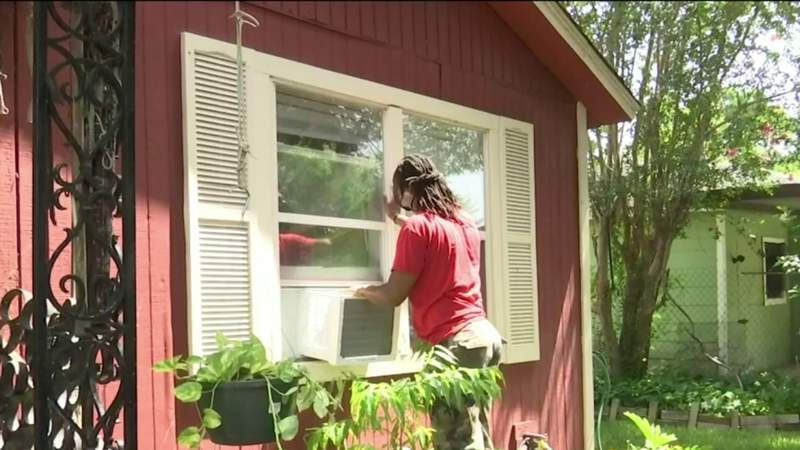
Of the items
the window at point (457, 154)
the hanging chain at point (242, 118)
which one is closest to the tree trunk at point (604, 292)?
the window at point (457, 154)

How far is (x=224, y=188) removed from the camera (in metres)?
2.79

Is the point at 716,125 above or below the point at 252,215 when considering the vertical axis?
above

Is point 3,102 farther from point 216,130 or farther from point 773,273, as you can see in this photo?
point 773,273

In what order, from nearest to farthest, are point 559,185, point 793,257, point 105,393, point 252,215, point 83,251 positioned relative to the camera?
point 83,251 → point 105,393 → point 252,215 → point 559,185 → point 793,257

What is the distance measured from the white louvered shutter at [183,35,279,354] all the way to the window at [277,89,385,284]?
0.15 metres

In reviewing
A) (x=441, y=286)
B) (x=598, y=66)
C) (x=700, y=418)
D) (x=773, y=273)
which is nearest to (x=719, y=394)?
(x=700, y=418)

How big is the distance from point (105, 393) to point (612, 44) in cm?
222

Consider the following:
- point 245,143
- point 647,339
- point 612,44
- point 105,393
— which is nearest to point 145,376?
point 105,393

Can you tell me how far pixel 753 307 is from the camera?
27.3 ft

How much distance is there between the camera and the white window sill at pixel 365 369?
117 inches

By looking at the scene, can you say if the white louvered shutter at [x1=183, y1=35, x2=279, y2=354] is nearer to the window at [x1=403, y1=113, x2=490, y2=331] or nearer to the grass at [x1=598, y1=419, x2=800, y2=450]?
the window at [x1=403, y1=113, x2=490, y2=331]

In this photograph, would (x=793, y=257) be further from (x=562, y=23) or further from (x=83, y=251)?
(x=83, y=251)

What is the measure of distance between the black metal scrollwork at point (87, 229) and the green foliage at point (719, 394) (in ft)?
16.3

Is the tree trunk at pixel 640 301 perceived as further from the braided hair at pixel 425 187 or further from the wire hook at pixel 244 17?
the wire hook at pixel 244 17
